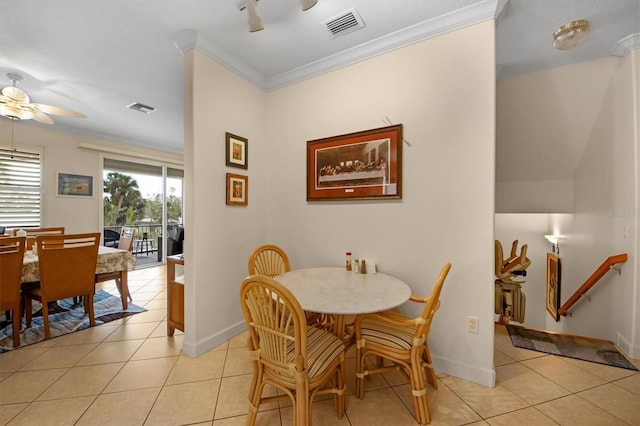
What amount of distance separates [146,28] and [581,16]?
3.40 metres

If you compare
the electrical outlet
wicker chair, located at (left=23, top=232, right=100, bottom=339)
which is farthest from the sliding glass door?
the electrical outlet

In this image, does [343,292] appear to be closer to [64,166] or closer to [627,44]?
[627,44]

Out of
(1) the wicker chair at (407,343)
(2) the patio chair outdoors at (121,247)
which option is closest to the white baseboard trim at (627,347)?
(1) the wicker chair at (407,343)

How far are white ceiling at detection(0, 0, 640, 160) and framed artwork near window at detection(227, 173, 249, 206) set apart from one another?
1.08 meters

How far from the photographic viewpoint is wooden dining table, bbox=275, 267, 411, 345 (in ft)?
4.48

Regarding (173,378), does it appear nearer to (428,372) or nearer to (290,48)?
(428,372)

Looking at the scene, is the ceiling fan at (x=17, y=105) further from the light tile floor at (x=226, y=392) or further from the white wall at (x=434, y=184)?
the white wall at (x=434, y=184)

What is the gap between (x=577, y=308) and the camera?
10.2 ft

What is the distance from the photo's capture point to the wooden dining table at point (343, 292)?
1.36m

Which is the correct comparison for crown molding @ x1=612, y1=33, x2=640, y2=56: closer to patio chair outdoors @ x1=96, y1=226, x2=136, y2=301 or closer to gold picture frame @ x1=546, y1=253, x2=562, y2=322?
gold picture frame @ x1=546, y1=253, x2=562, y2=322

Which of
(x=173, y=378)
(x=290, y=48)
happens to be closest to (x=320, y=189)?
(x=290, y=48)

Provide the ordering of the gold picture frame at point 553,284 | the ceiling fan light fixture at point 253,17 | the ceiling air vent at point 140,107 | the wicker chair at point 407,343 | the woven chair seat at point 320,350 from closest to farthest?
→ the woven chair seat at point 320,350, the wicker chair at point 407,343, the ceiling fan light fixture at point 253,17, the ceiling air vent at point 140,107, the gold picture frame at point 553,284

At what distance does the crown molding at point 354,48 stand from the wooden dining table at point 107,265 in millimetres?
2426

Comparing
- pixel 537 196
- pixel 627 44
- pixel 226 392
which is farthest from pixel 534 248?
pixel 226 392
